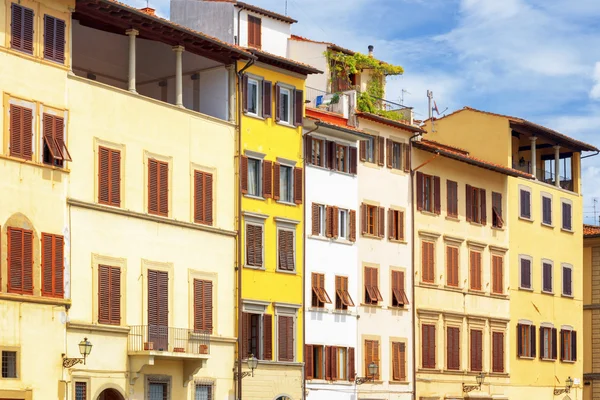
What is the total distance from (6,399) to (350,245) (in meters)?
21.0

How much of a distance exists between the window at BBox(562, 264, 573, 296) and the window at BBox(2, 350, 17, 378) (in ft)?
133

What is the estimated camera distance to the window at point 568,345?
75188 millimetres

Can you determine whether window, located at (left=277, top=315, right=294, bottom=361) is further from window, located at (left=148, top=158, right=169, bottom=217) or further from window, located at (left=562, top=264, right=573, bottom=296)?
window, located at (left=562, top=264, right=573, bottom=296)

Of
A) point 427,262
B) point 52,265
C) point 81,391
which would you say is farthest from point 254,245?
point 427,262

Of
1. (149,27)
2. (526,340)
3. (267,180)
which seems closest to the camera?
(149,27)

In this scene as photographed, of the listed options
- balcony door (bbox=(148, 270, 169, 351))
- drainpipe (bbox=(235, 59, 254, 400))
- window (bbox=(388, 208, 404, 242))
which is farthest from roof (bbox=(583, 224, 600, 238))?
balcony door (bbox=(148, 270, 169, 351))

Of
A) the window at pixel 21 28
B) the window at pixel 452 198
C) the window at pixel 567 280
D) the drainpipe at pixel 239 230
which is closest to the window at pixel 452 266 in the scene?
the window at pixel 452 198

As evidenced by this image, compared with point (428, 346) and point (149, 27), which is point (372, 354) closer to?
point (428, 346)

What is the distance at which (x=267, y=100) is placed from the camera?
2162 inches

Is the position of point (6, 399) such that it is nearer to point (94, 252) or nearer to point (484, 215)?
point (94, 252)

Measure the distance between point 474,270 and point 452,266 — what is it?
2065 mm

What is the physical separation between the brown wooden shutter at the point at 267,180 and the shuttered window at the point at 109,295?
30.3 feet

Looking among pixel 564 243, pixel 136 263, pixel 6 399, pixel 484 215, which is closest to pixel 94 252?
pixel 136 263

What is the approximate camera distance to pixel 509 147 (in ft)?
236
